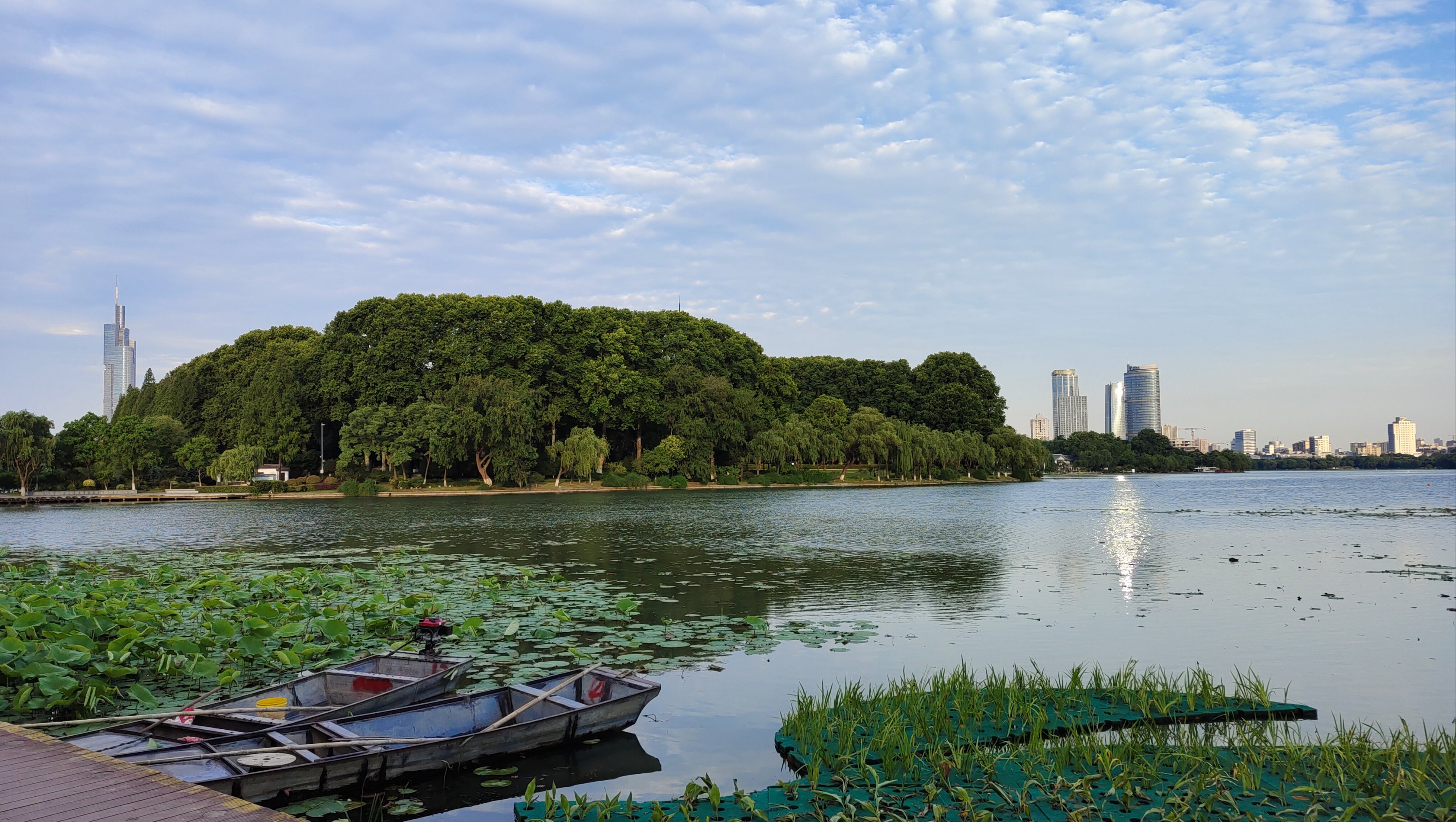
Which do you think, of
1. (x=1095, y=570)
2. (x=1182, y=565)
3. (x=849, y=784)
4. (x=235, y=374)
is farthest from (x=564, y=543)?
(x=235, y=374)

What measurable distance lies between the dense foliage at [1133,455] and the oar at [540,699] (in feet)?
446

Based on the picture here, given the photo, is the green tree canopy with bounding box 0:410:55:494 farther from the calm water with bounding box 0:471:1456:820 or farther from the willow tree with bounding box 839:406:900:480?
the willow tree with bounding box 839:406:900:480

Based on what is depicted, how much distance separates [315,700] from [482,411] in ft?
168

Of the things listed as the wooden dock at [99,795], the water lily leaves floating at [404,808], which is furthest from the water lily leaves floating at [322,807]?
the wooden dock at [99,795]

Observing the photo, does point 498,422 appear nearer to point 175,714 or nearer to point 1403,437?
point 175,714

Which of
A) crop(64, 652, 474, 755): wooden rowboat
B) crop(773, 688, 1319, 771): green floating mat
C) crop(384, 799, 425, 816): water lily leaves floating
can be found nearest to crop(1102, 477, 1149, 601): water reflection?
crop(773, 688, 1319, 771): green floating mat

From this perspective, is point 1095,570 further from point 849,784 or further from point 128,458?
point 128,458

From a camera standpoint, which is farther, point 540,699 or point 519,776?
point 540,699

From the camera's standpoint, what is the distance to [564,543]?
84.0ft

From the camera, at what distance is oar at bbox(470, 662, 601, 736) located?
7172 mm

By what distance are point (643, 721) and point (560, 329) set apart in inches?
2331

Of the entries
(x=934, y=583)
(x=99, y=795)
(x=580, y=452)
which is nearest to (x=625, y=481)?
(x=580, y=452)

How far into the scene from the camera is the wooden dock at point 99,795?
4.83 m

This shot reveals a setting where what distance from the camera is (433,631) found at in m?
9.96
